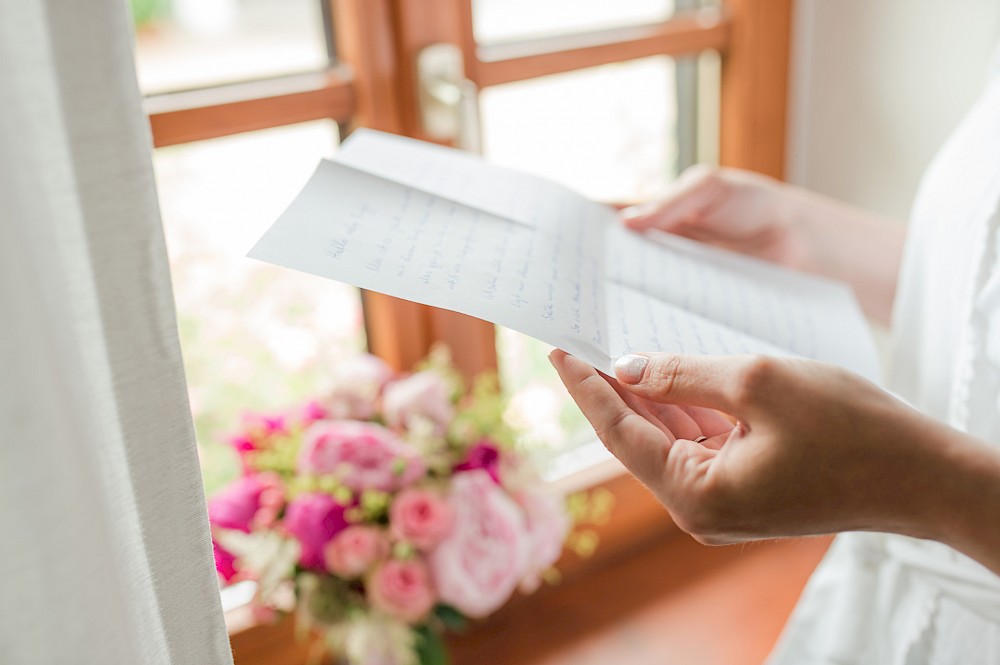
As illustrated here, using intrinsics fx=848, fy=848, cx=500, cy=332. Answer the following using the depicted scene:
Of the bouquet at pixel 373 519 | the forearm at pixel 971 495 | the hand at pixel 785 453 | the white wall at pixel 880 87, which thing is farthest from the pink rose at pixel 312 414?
the white wall at pixel 880 87

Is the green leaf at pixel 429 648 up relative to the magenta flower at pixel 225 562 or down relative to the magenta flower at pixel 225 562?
down

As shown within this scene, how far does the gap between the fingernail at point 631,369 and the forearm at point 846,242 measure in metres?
0.40

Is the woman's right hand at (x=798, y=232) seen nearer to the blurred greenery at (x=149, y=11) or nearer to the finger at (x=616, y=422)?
the finger at (x=616, y=422)

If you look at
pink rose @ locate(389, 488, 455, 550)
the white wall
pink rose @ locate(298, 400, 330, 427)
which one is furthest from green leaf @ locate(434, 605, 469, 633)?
the white wall

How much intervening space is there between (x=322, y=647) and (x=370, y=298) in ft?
1.23

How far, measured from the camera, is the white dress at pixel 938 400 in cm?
56

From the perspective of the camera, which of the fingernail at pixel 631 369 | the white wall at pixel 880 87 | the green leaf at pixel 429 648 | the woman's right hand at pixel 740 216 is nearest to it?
the fingernail at pixel 631 369

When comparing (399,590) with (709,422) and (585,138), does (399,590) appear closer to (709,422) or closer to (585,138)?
(709,422)

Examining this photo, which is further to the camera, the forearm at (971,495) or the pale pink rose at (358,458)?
the pale pink rose at (358,458)

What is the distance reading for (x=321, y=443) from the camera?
30.0 inches

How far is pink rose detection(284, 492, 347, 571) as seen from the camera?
73 centimetres

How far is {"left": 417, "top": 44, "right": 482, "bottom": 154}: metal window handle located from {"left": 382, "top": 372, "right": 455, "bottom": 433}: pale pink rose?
0.77 feet

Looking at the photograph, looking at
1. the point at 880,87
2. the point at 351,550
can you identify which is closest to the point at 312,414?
the point at 351,550

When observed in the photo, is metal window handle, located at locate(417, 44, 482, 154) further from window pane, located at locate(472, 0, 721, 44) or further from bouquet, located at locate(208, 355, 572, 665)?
bouquet, located at locate(208, 355, 572, 665)
